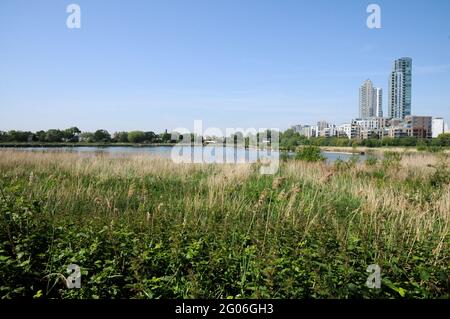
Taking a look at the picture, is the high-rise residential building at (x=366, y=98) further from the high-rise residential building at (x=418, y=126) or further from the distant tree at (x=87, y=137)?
the high-rise residential building at (x=418, y=126)

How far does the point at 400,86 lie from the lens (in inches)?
635

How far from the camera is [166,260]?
2992mm

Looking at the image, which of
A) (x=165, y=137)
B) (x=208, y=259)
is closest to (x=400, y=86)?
(x=165, y=137)

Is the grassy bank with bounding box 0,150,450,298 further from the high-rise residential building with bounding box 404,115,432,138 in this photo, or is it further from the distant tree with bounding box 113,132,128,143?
the high-rise residential building with bounding box 404,115,432,138

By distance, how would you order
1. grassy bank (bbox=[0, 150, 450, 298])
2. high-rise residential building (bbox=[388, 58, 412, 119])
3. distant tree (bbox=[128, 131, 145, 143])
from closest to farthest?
grassy bank (bbox=[0, 150, 450, 298]), high-rise residential building (bbox=[388, 58, 412, 119]), distant tree (bbox=[128, 131, 145, 143])

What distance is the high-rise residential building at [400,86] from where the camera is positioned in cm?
1546

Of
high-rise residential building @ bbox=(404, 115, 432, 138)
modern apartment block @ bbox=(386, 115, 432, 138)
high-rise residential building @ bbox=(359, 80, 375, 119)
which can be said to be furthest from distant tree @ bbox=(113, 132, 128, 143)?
high-rise residential building @ bbox=(404, 115, 432, 138)

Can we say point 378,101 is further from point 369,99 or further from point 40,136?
point 40,136

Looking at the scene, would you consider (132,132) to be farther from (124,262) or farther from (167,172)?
(124,262)

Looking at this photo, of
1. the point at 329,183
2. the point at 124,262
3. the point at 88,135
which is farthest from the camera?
the point at 88,135

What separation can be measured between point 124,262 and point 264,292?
1503mm

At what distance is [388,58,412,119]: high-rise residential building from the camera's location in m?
15.5

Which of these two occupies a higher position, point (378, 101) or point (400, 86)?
point (400, 86)
